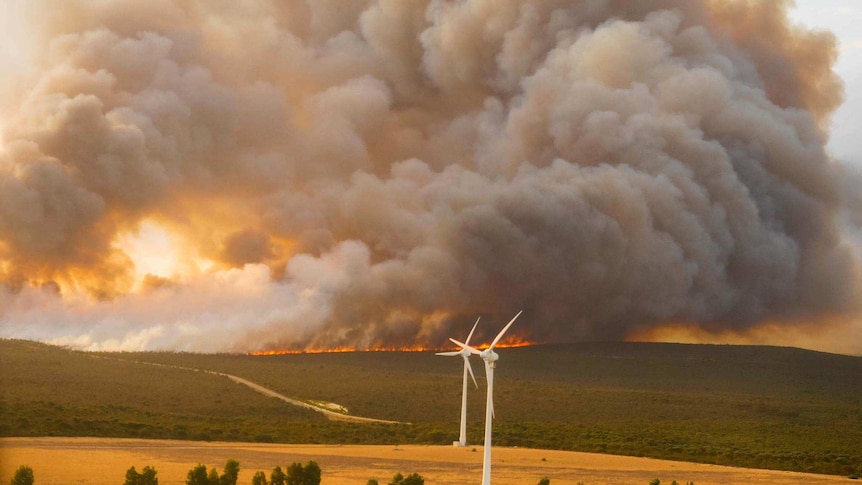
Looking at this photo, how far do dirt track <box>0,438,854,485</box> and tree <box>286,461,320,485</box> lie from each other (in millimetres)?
3284

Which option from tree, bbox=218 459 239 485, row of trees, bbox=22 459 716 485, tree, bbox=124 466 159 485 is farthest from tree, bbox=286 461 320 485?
tree, bbox=124 466 159 485

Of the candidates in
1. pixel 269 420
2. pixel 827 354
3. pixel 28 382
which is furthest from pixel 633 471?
pixel 827 354

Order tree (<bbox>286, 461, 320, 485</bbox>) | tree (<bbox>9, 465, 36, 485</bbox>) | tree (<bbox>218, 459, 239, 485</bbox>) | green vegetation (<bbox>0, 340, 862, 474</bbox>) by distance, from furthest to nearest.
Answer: green vegetation (<bbox>0, 340, 862, 474</bbox>), tree (<bbox>286, 461, 320, 485</bbox>), tree (<bbox>218, 459, 239, 485</bbox>), tree (<bbox>9, 465, 36, 485</bbox>)

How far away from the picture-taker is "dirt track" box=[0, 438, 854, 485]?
131 feet

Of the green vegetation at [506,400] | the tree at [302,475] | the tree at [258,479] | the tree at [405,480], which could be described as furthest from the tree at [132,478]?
the green vegetation at [506,400]

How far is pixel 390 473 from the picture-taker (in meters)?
42.5

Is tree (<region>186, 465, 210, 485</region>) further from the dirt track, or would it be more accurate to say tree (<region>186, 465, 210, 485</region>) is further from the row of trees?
the dirt track

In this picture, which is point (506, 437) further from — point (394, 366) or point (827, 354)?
point (827, 354)

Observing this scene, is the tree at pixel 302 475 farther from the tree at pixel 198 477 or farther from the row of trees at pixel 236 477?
the tree at pixel 198 477

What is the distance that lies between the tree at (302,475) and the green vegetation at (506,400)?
608 inches

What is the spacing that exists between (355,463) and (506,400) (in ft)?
100.0

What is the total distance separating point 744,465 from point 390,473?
54.1 ft

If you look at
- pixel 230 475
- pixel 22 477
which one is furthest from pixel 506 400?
pixel 22 477

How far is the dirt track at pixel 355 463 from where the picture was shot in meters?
39.9
